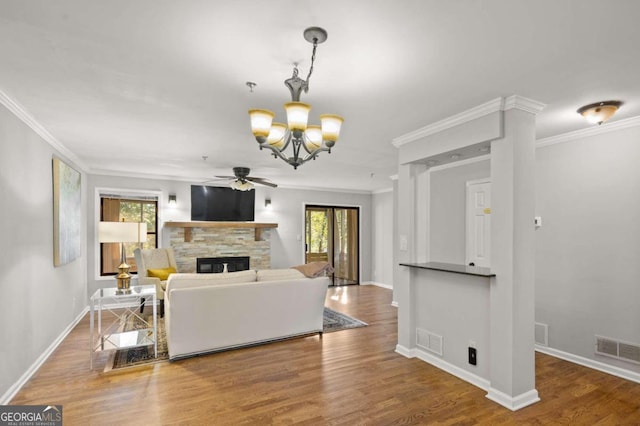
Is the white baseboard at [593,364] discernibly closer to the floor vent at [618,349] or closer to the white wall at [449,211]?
the floor vent at [618,349]

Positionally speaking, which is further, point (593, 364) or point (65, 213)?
point (65, 213)

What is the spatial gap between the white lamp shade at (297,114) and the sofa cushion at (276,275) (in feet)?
7.66

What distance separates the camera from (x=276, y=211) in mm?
7816

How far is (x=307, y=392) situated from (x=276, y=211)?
5.24 m

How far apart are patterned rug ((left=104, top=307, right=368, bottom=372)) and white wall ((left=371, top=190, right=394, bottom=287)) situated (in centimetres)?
330

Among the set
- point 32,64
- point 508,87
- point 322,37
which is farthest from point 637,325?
point 32,64

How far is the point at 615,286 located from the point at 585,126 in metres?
1.62

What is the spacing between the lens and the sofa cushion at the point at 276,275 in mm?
4032

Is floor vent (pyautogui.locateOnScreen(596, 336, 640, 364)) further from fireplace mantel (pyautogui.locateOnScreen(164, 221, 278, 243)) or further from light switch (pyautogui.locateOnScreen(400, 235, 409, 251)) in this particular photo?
fireplace mantel (pyautogui.locateOnScreen(164, 221, 278, 243))

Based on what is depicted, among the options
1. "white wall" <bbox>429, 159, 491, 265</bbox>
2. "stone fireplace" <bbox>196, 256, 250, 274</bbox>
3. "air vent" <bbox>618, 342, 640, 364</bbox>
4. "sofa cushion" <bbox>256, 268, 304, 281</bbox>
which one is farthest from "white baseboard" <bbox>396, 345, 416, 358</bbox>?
"stone fireplace" <bbox>196, 256, 250, 274</bbox>

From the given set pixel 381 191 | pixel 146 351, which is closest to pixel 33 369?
pixel 146 351

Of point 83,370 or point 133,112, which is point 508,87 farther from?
point 83,370

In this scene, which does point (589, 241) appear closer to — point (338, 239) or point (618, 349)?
point (618, 349)

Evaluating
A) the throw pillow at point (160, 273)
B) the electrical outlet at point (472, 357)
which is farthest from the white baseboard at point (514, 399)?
the throw pillow at point (160, 273)
